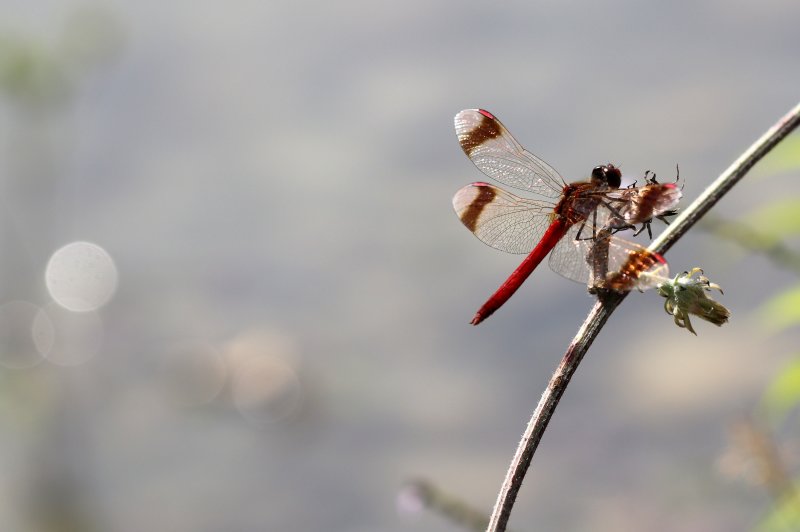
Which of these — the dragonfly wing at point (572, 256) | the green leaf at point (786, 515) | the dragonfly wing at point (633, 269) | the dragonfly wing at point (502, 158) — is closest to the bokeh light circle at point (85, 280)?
the green leaf at point (786, 515)

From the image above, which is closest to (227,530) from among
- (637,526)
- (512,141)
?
(637,526)

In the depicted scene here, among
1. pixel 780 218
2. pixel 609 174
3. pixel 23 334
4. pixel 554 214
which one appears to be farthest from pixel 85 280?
pixel 609 174

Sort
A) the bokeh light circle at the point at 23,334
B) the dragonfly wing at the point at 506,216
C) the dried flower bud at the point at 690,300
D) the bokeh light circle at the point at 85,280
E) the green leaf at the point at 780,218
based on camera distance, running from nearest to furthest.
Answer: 1. the dried flower bud at the point at 690,300
2. the dragonfly wing at the point at 506,216
3. the green leaf at the point at 780,218
4. the bokeh light circle at the point at 23,334
5. the bokeh light circle at the point at 85,280

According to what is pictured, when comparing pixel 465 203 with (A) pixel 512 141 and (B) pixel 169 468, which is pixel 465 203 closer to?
(A) pixel 512 141

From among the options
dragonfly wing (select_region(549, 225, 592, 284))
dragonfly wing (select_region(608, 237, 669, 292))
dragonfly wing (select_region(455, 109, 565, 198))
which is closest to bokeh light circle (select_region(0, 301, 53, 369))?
dragonfly wing (select_region(455, 109, 565, 198))

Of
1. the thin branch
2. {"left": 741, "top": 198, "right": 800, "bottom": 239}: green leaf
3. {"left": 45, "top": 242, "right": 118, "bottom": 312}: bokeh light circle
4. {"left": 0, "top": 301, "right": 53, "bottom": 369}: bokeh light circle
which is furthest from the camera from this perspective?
{"left": 45, "top": 242, "right": 118, "bottom": 312}: bokeh light circle

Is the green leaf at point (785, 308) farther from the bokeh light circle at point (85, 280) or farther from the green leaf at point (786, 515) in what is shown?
the bokeh light circle at point (85, 280)

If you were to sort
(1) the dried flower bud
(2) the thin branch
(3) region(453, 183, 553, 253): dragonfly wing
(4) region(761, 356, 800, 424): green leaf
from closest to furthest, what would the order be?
(2) the thin branch, (1) the dried flower bud, (3) region(453, 183, 553, 253): dragonfly wing, (4) region(761, 356, 800, 424): green leaf

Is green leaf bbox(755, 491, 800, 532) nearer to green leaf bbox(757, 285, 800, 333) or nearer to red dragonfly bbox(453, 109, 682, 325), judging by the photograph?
green leaf bbox(757, 285, 800, 333)
